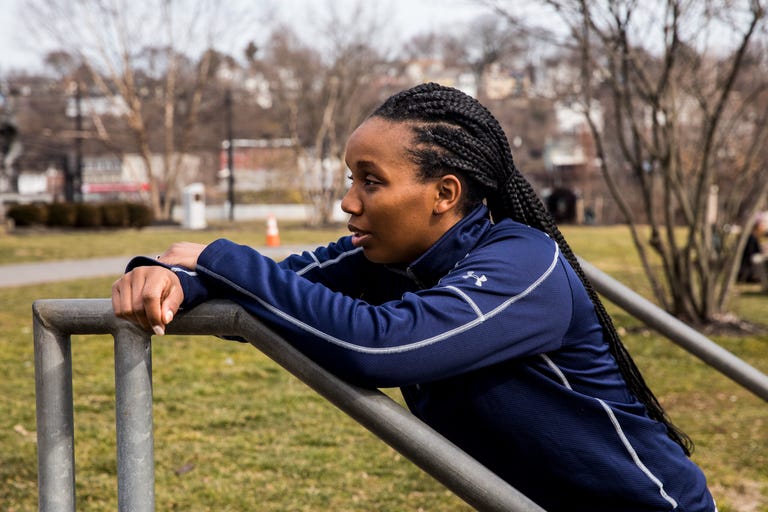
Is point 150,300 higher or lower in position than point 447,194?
lower

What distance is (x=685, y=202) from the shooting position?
26.2 feet

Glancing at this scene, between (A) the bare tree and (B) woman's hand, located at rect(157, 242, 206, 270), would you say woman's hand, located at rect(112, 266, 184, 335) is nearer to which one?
(B) woman's hand, located at rect(157, 242, 206, 270)

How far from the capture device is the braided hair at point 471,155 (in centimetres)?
160

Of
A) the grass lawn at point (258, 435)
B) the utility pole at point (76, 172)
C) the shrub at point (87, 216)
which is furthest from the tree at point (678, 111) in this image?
the utility pole at point (76, 172)

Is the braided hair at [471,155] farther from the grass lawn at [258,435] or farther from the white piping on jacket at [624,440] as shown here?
the grass lawn at [258,435]

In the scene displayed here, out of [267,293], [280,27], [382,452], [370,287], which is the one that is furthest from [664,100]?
[280,27]

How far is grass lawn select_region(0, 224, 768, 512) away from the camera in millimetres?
3766

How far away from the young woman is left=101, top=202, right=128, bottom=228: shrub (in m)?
22.4

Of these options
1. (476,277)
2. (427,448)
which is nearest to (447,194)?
(476,277)

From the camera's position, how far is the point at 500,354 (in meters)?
1.46

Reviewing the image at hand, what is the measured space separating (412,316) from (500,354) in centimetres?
16

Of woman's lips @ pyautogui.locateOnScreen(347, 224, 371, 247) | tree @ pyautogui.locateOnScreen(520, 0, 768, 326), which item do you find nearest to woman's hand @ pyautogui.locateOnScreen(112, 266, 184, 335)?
woman's lips @ pyautogui.locateOnScreen(347, 224, 371, 247)

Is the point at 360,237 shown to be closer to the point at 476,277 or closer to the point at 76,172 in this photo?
the point at 476,277

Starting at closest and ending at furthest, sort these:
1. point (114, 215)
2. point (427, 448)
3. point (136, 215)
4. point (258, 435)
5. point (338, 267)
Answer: point (427, 448) → point (338, 267) → point (258, 435) → point (114, 215) → point (136, 215)
